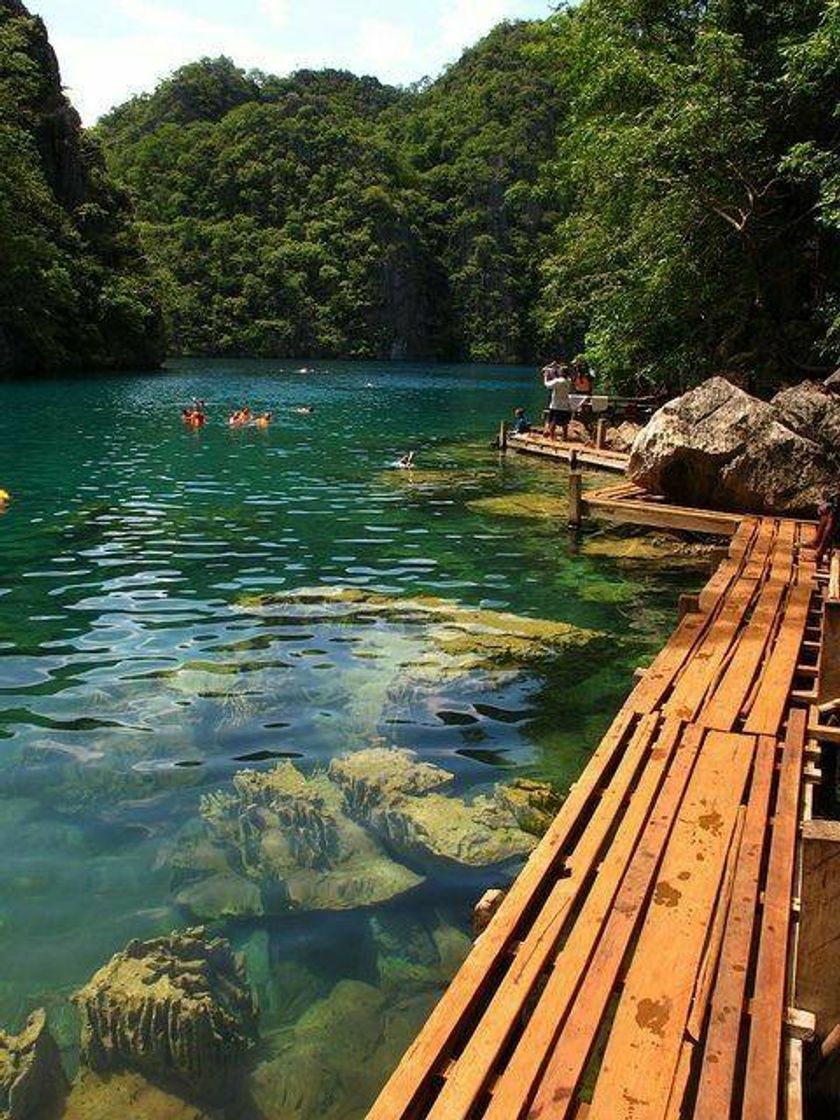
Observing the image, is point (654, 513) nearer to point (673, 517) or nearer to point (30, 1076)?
point (673, 517)

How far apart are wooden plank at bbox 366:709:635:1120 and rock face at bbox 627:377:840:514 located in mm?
9980

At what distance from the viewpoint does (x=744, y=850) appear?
4660mm

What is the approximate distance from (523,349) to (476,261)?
15074mm

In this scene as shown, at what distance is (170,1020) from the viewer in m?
4.70

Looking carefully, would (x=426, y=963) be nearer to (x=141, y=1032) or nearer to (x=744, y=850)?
(x=141, y=1032)

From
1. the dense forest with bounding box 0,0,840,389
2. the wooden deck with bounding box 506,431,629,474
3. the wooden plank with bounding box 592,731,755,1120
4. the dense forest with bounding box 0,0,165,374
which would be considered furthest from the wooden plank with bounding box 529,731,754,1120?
the dense forest with bounding box 0,0,165,374

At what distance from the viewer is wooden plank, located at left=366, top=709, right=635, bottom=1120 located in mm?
3252

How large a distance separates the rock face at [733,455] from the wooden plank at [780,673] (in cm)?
541

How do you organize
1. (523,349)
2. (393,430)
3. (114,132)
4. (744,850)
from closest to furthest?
(744,850)
(393,430)
(523,349)
(114,132)

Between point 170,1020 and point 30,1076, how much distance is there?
2.25ft

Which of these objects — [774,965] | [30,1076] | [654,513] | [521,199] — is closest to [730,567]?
[654,513]

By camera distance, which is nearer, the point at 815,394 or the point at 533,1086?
the point at 533,1086

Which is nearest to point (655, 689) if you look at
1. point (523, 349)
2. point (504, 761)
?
point (504, 761)

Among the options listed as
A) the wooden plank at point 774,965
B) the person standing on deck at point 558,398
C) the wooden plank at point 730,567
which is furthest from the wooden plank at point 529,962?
the person standing on deck at point 558,398
